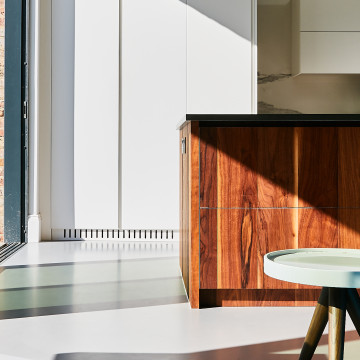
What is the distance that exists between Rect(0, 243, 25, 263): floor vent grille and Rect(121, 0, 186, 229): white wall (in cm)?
83

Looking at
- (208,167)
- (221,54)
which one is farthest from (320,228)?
(221,54)

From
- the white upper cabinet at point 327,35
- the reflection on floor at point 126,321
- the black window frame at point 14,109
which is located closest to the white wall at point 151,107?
the black window frame at point 14,109

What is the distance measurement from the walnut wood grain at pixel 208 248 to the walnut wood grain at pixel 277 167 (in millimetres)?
231

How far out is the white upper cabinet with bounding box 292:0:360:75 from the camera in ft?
16.3

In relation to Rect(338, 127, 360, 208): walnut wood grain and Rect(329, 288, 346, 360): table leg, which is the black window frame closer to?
Rect(338, 127, 360, 208): walnut wood grain

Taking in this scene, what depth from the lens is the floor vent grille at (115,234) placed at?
4.89m

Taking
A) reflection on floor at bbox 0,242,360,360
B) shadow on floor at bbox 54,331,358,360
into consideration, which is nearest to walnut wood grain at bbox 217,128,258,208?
reflection on floor at bbox 0,242,360,360

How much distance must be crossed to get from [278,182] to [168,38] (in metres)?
2.44

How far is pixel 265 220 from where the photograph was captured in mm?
2670

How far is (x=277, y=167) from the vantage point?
2662mm

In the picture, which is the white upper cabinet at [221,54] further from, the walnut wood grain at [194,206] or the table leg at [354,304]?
the table leg at [354,304]

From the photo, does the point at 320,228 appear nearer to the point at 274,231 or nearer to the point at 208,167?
the point at 274,231

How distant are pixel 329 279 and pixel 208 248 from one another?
4.45 ft

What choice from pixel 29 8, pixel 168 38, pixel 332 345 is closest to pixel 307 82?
pixel 168 38
